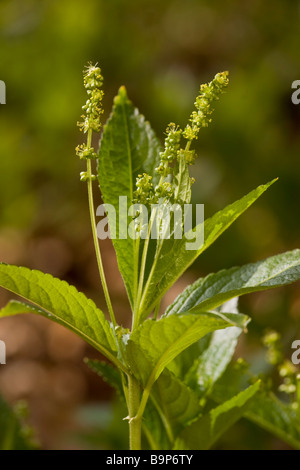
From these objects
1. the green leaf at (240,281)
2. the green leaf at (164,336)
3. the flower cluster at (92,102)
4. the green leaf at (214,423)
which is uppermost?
the flower cluster at (92,102)

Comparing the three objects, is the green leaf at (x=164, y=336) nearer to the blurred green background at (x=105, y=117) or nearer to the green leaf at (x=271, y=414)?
the green leaf at (x=271, y=414)

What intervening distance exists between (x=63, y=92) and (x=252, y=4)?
100cm

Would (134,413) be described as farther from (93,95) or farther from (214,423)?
(93,95)

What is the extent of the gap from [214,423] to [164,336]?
0.16 m

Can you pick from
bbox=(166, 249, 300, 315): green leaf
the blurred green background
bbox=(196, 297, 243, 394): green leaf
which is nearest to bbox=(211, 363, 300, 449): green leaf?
bbox=(196, 297, 243, 394): green leaf

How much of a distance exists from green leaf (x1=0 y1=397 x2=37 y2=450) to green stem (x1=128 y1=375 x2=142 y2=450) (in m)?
0.25

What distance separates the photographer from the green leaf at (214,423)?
0.56 meters

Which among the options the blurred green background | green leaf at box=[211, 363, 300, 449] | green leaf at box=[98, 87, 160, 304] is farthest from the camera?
the blurred green background

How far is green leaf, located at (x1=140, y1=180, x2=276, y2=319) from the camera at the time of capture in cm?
51

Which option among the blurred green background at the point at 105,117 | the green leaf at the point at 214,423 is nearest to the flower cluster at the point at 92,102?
the green leaf at the point at 214,423

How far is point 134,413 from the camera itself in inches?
19.6

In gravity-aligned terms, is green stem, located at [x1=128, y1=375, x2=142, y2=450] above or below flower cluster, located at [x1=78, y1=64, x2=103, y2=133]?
below

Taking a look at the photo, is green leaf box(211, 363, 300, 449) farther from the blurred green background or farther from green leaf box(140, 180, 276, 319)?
the blurred green background

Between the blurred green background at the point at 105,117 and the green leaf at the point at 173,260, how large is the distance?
1381mm
